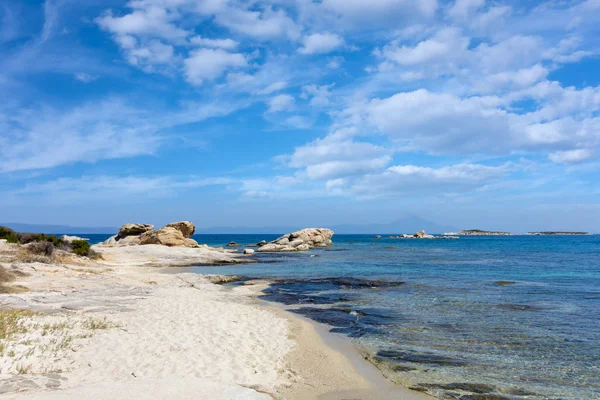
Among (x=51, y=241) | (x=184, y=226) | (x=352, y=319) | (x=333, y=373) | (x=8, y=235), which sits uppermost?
(x=184, y=226)

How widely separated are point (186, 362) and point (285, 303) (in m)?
11.1

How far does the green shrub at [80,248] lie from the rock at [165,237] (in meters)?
19.7

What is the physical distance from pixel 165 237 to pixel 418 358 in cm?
5341

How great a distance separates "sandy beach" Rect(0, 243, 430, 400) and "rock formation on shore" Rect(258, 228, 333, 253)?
183ft

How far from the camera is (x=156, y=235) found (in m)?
59.4

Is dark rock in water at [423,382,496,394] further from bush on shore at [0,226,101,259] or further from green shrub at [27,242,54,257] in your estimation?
bush on shore at [0,226,101,259]

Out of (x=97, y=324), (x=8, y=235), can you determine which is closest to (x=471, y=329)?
(x=97, y=324)

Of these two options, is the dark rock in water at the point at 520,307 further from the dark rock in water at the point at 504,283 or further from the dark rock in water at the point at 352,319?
the dark rock in water at the point at 504,283

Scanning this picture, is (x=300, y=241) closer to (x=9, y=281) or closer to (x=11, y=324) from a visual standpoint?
(x=9, y=281)

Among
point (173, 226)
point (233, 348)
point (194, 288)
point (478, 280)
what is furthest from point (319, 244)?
point (233, 348)

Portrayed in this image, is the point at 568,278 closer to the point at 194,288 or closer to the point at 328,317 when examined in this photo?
the point at 328,317

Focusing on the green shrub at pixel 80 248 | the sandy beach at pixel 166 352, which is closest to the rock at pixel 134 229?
the green shrub at pixel 80 248

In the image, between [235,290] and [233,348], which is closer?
[233,348]

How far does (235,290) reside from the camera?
957 inches
